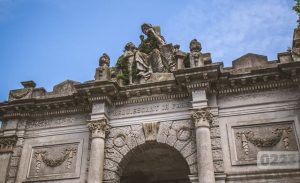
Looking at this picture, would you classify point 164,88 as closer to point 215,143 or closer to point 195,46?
point 195,46

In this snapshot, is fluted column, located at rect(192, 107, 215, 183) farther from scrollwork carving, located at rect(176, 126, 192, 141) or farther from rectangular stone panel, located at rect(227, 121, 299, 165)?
rectangular stone panel, located at rect(227, 121, 299, 165)

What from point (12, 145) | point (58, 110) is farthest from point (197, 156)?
point (12, 145)

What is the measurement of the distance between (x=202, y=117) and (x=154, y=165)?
447 centimetres

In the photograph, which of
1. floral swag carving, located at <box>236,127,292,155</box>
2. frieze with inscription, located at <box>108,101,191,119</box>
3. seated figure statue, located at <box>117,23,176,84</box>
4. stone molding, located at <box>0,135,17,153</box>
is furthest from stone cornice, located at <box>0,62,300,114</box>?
floral swag carving, located at <box>236,127,292,155</box>

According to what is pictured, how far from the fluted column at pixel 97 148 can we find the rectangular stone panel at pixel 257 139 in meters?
4.78

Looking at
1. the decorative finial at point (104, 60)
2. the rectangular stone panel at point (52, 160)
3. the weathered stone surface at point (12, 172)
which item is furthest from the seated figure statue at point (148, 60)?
the weathered stone surface at point (12, 172)

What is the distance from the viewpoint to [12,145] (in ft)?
51.5

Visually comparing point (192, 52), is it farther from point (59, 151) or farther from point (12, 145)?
point (12, 145)

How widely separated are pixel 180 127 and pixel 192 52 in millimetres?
3066

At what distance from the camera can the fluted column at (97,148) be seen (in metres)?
13.4

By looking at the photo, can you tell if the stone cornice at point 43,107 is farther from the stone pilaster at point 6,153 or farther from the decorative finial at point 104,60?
the decorative finial at point 104,60

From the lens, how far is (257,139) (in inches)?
513

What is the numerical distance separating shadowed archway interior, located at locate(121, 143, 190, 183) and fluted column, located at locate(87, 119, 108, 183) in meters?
1.02

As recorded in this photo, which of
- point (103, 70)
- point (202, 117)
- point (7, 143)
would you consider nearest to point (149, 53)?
point (103, 70)
